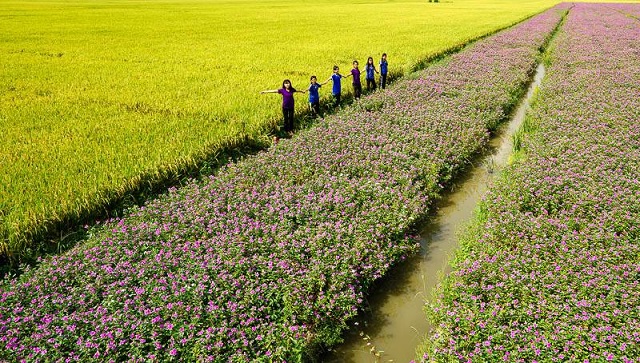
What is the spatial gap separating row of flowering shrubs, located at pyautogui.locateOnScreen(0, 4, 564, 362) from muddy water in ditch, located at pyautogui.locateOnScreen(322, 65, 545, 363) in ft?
1.05

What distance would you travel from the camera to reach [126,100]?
15.2 meters

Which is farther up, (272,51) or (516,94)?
(272,51)

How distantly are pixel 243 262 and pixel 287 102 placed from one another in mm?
7254

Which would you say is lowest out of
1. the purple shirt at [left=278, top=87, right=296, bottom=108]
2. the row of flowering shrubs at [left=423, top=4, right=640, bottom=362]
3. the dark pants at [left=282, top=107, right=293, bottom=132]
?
the row of flowering shrubs at [left=423, top=4, right=640, bottom=362]

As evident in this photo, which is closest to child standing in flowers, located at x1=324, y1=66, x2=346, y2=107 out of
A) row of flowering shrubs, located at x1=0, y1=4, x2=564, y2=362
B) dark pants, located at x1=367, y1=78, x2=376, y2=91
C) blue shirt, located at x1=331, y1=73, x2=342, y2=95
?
blue shirt, located at x1=331, y1=73, x2=342, y2=95

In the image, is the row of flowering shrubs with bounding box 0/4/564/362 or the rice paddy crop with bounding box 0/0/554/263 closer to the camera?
the row of flowering shrubs with bounding box 0/4/564/362

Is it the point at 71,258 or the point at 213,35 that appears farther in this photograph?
the point at 213,35

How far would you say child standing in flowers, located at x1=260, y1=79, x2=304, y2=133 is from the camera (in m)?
12.4

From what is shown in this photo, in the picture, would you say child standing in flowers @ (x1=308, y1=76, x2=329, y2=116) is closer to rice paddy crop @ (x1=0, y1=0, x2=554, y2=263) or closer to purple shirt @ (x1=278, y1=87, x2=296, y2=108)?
rice paddy crop @ (x1=0, y1=0, x2=554, y2=263)

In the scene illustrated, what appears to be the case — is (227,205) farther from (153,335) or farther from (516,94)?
(516,94)

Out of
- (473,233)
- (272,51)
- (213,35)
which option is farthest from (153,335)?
(213,35)

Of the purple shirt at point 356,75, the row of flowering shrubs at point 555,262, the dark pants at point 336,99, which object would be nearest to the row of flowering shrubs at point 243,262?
the row of flowering shrubs at point 555,262

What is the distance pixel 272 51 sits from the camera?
1073 inches

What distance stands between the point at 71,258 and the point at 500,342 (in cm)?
643
